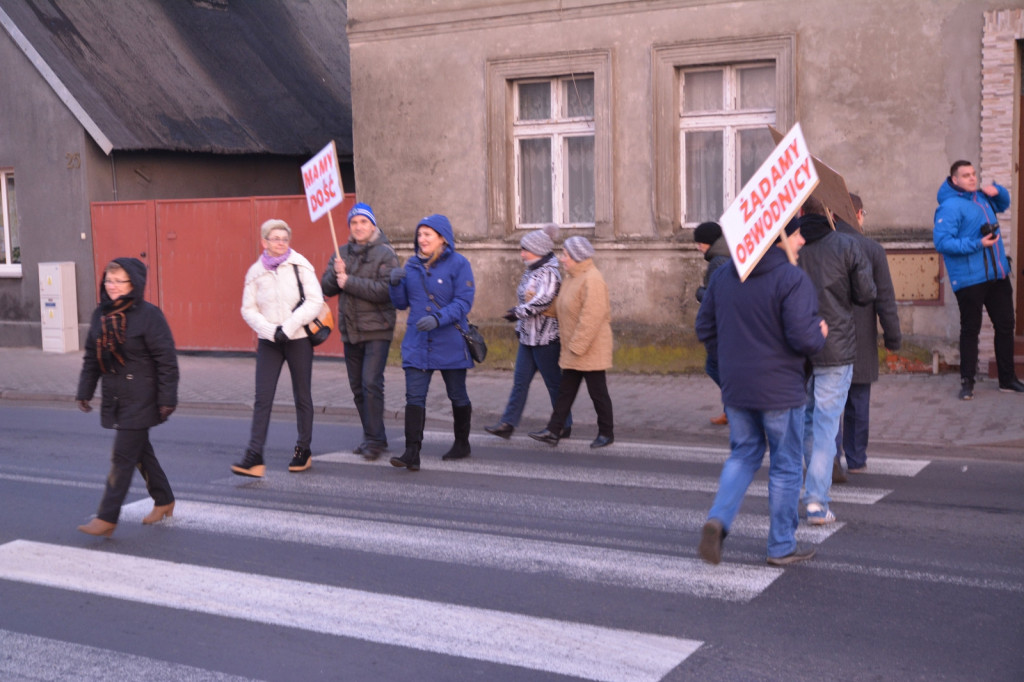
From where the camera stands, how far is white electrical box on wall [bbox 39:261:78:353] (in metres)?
17.9

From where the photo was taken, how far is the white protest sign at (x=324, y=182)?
10125mm

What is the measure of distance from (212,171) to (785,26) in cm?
1073

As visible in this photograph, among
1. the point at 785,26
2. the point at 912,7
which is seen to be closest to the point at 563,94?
the point at 785,26

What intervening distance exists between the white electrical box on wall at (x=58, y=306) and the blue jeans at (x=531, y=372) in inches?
414

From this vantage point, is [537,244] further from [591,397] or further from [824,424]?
[824,424]

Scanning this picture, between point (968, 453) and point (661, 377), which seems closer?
point (968, 453)

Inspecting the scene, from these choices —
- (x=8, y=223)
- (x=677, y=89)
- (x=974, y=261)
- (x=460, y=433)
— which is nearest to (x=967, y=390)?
(x=974, y=261)

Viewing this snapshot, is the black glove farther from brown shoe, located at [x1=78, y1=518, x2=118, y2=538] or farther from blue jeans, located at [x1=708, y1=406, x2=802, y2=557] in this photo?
blue jeans, located at [x1=708, y1=406, x2=802, y2=557]

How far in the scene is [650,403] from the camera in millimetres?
11484

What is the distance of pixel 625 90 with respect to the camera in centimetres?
1369

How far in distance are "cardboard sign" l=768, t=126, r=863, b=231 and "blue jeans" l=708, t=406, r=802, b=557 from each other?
1.65 metres

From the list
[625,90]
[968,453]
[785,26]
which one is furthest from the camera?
[625,90]

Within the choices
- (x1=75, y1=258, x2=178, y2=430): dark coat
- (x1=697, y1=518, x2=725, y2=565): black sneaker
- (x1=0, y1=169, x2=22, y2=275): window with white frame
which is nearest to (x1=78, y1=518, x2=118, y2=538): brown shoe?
(x1=75, y1=258, x2=178, y2=430): dark coat

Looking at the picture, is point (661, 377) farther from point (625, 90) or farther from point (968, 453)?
point (968, 453)
